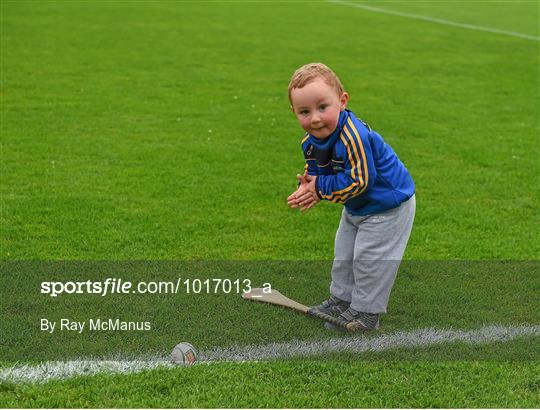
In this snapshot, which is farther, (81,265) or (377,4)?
(377,4)

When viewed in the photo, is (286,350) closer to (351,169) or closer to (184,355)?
(184,355)

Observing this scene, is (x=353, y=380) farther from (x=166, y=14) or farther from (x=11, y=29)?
(x=166, y=14)

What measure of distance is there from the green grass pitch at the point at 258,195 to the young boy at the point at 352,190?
0.73ft

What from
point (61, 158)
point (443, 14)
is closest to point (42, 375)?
point (61, 158)

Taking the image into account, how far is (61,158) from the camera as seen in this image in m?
7.84

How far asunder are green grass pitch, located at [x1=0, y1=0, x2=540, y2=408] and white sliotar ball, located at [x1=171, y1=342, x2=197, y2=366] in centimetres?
7

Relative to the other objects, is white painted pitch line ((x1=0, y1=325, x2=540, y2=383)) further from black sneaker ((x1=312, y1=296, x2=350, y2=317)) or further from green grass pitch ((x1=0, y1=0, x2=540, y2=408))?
black sneaker ((x1=312, y1=296, x2=350, y2=317))

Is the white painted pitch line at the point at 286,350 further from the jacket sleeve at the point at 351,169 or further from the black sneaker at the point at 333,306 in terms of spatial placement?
the jacket sleeve at the point at 351,169

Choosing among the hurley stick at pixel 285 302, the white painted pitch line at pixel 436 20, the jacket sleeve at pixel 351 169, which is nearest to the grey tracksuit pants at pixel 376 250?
the hurley stick at pixel 285 302

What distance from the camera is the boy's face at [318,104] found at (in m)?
4.13

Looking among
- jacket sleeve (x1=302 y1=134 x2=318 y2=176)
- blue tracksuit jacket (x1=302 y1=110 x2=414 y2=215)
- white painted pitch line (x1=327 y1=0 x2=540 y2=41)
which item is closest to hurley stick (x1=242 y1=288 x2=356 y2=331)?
blue tracksuit jacket (x1=302 y1=110 x2=414 y2=215)

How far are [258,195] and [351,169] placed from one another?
2.86 metres

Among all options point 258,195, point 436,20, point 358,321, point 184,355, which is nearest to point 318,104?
point 358,321

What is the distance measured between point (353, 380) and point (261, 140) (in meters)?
4.97
